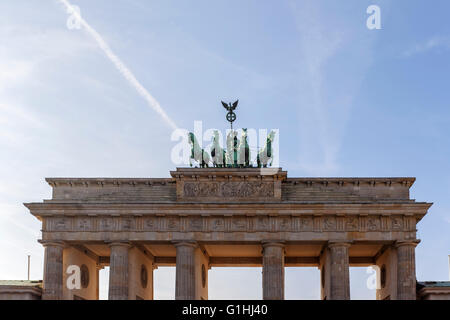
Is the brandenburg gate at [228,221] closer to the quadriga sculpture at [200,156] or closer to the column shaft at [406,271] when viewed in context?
the column shaft at [406,271]

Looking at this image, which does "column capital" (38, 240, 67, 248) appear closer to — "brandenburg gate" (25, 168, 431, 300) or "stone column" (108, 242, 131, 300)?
"brandenburg gate" (25, 168, 431, 300)

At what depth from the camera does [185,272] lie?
57188 millimetres

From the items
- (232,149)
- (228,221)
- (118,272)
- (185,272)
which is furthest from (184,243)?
(232,149)

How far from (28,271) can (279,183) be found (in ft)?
107

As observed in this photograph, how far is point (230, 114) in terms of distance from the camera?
62.6 meters

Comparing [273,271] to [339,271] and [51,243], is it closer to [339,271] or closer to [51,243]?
[339,271]

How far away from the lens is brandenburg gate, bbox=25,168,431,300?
188 feet

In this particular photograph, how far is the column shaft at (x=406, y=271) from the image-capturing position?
55844 mm

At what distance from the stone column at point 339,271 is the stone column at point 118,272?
636 inches

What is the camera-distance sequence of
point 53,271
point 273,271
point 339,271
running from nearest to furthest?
point 339,271
point 273,271
point 53,271

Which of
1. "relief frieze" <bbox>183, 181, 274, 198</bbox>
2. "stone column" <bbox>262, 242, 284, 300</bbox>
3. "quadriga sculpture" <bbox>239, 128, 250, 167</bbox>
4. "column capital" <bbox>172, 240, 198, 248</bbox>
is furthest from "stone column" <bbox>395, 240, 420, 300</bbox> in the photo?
"column capital" <bbox>172, 240, 198, 248</bbox>

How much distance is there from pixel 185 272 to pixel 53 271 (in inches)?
408

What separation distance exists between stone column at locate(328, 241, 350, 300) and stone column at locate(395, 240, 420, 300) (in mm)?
3942

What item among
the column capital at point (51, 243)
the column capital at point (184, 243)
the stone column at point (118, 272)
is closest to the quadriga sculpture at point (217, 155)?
the column capital at point (184, 243)
